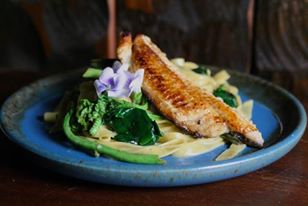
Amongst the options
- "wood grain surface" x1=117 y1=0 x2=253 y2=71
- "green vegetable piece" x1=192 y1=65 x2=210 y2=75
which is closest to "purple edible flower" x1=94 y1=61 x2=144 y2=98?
"green vegetable piece" x1=192 y1=65 x2=210 y2=75

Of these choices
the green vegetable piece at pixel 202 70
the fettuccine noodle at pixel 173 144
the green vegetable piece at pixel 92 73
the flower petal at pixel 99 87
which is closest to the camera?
the fettuccine noodle at pixel 173 144

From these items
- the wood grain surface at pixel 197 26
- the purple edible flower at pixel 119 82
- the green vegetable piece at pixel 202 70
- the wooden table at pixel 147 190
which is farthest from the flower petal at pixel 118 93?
the wood grain surface at pixel 197 26

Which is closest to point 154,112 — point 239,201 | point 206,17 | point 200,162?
point 200,162

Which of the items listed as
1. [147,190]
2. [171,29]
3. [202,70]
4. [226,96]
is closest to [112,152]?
[147,190]

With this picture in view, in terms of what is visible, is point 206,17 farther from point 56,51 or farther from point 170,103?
point 170,103

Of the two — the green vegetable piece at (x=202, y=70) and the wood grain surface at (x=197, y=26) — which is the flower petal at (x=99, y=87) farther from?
the wood grain surface at (x=197, y=26)

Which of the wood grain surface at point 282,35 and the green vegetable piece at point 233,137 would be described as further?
the wood grain surface at point 282,35

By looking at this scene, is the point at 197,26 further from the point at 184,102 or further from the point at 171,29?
the point at 184,102
